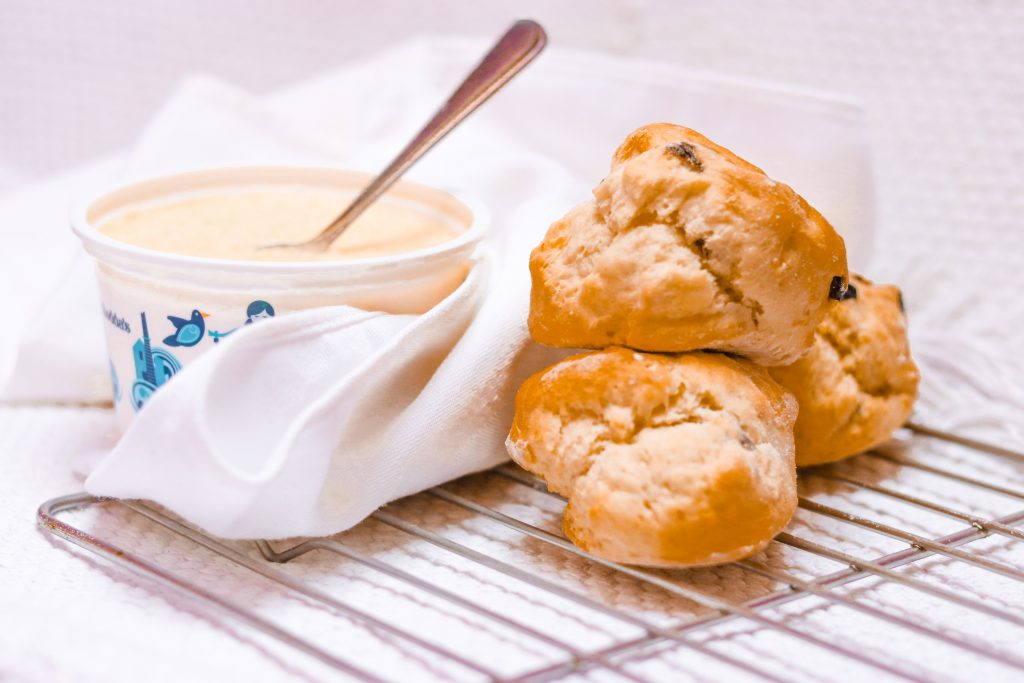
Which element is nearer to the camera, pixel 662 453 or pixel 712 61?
pixel 662 453

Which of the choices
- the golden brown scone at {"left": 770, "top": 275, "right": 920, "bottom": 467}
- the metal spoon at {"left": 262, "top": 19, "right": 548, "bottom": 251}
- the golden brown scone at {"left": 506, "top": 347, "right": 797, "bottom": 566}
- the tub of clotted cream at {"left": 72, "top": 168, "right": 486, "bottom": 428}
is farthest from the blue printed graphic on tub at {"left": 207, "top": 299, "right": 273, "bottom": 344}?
the golden brown scone at {"left": 770, "top": 275, "right": 920, "bottom": 467}

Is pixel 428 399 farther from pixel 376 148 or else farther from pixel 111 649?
pixel 376 148

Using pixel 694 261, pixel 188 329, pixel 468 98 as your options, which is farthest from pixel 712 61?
pixel 188 329

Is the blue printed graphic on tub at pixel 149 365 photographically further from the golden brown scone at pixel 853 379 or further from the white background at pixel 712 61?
the white background at pixel 712 61

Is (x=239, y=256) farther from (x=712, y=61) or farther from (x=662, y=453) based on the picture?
(x=712, y=61)

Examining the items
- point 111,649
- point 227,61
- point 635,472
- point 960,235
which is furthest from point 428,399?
point 227,61

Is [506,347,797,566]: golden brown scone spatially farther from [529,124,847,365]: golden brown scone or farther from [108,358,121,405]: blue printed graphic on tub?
[108,358,121,405]: blue printed graphic on tub
